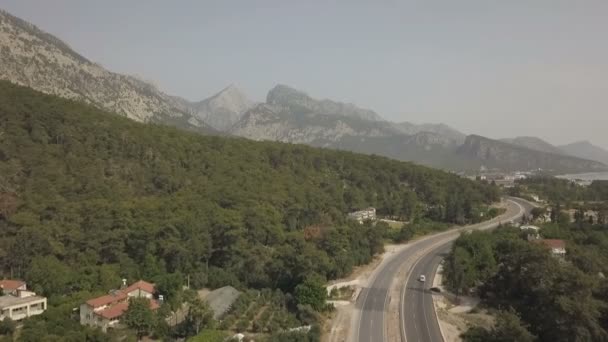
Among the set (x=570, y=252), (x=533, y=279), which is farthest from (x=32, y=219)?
(x=570, y=252)

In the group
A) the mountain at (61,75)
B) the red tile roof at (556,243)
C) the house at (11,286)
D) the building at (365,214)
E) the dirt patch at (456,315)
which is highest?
the mountain at (61,75)

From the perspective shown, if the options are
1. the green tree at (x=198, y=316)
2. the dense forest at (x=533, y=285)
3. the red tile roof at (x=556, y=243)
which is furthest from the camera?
the red tile roof at (x=556, y=243)

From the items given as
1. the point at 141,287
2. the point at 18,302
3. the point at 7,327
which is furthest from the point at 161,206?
the point at 7,327

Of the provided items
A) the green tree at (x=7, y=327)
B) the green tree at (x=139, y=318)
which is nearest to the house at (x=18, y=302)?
the green tree at (x=7, y=327)

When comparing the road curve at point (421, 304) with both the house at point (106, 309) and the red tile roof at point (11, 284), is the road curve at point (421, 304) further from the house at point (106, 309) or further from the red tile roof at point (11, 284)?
the red tile roof at point (11, 284)

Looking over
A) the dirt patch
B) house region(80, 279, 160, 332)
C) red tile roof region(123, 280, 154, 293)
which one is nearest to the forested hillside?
red tile roof region(123, 280, 154, 293)

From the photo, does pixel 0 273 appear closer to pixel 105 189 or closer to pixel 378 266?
pixel 105 189
